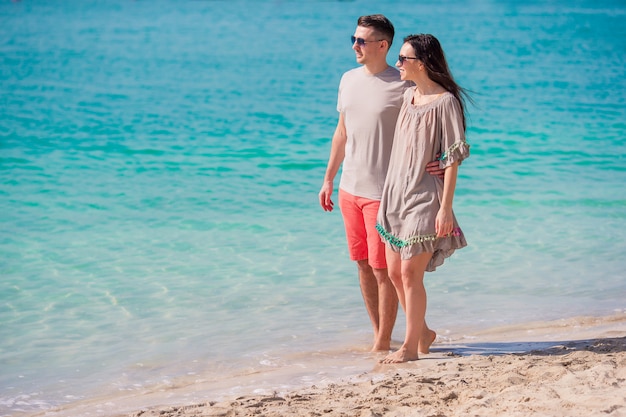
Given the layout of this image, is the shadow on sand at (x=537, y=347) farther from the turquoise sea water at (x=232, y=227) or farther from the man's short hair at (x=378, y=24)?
the man's short hair at (x=378, y=24)

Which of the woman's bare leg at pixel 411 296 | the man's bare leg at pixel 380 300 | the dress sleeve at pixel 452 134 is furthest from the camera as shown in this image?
the man's bare leg at pixel 380 300

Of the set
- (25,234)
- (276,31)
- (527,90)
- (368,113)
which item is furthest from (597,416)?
(276,31)

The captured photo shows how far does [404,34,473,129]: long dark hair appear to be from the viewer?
4371 mm

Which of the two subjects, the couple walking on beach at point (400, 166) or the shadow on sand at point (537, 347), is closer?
the couple walking on beach at point (400, 166)

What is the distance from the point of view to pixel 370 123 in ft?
15.5

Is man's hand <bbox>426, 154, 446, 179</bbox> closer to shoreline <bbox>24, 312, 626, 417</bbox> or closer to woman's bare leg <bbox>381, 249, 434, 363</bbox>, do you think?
woman's bare leg <bbox>381, 249, 434, 363</bbox>

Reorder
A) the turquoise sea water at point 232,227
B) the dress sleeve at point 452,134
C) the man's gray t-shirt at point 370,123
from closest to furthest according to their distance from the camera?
the dress sleeve at point 452,134, the man's gray t-shirt at point 370,123, the turquoise sea water at point 232,227

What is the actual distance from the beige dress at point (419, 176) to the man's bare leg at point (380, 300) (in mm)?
430

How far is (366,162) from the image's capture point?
4773 millimetres

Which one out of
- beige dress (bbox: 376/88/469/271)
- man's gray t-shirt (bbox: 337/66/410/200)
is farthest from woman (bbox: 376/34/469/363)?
man's gray t-shirt (bbox: 337/66/410/200)

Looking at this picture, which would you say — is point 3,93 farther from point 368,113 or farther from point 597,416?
point 597,416

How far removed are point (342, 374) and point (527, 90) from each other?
58.8 ft

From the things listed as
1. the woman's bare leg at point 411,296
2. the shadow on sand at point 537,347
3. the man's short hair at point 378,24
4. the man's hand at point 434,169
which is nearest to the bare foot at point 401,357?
the woman's bare leg at point 411,296

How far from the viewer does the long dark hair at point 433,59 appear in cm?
437
